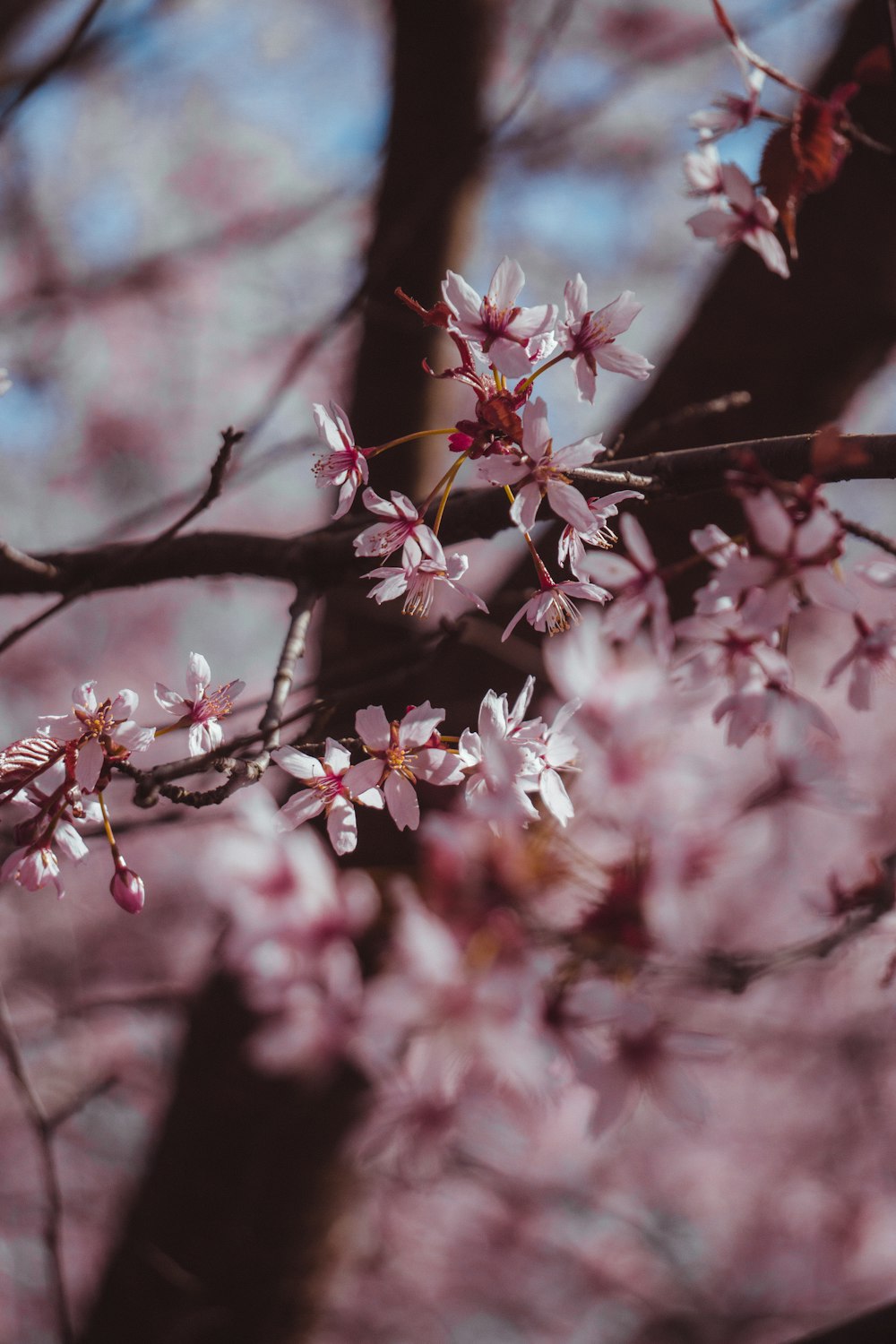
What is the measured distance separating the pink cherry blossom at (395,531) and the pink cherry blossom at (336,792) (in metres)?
0.20

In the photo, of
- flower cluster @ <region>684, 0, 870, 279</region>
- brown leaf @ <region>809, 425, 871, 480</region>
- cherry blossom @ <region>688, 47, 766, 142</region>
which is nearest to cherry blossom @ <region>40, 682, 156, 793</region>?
brown leaf @ <region>809, 425, 871, 480</region>

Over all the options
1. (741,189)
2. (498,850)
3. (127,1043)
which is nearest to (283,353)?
(127,1043)

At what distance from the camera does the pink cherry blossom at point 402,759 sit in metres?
0.83

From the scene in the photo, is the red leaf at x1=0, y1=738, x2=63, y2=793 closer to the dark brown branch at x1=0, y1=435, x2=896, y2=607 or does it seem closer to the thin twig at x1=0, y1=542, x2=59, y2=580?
the dark brown branch at x1=0, y1=435, x2=896, y2=607

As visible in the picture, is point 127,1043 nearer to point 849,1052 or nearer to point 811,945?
point 849,1052

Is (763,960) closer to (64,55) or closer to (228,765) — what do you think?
(228,765)

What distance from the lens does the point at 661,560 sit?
1695 mm

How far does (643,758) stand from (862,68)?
69cm

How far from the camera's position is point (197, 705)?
3.09 ft

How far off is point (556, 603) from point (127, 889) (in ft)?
1.74

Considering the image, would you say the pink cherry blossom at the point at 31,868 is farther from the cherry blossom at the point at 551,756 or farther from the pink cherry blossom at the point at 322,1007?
the cherry blossom at the point at 551,756

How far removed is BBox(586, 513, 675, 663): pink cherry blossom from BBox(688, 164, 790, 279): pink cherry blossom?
38 centimetres

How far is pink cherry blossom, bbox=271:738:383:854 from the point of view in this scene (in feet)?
2.66

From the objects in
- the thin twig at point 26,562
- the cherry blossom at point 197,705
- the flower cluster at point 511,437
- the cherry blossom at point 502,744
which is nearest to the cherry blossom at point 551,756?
the cherry blossom at point 502,744
